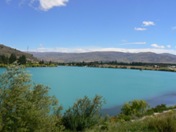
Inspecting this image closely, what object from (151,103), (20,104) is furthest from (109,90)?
(20,104)

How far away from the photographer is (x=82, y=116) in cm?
1223

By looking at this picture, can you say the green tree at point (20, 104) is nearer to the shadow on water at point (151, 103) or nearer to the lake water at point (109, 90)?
the lake water at point (109, 90)

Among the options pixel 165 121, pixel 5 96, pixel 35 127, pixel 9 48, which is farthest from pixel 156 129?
pixel 9 48

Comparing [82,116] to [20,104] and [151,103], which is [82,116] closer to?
[20,104]

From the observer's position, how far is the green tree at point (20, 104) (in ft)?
21.6

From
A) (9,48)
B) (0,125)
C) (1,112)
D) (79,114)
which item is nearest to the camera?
(0,125)

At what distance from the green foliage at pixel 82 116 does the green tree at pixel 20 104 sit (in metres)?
4.43

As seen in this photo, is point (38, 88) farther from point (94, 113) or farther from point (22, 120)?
point (94, 113)

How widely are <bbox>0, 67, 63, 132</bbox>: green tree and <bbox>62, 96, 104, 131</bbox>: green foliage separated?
4428 millimetres

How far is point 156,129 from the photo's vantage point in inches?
333

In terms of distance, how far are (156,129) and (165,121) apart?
1.18ft

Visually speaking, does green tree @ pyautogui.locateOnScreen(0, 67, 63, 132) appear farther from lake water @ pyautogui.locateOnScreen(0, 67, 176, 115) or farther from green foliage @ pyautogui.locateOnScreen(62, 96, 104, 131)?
lake water @ pyautogui.locateOnScreen(0, 67, 176, 115)

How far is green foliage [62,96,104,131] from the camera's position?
11766mm

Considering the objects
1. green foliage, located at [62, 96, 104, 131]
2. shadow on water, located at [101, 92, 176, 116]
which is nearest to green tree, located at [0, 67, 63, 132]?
green foliage, located at [62, 96, 104, 131]
